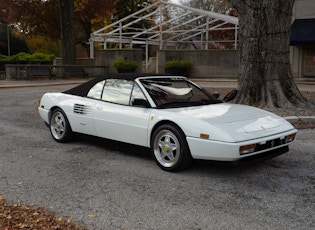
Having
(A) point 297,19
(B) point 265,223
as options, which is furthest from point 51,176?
(A) point 297,19

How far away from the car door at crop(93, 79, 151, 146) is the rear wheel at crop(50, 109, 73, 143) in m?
0.83

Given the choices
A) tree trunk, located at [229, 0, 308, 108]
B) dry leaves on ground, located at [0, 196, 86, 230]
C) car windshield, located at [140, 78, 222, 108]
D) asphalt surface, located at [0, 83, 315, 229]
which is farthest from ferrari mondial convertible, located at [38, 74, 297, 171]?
tree trunk, located at [229, 0, 308, 108]

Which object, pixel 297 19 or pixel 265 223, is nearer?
pixel 265 223

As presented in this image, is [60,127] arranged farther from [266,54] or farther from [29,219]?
[266,54]

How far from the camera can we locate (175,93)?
5.92 metres

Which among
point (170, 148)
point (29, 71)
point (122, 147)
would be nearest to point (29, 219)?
point (170, 148)

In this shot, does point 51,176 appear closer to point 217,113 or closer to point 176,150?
point 176,150

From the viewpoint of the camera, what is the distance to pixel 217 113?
5328mm

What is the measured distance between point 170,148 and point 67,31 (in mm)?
22842

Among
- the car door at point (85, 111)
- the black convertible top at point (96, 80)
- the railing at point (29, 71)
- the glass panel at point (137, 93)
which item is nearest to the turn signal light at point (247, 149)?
the glass panel at point (137, 93)

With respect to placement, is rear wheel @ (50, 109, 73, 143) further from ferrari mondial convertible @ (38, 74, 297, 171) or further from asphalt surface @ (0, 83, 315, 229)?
asphalt surface @ (0, 83, 315, 229)

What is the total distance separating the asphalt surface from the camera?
3684 millimetres

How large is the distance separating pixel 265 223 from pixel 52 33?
122ft

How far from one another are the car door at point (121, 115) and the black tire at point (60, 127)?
2.71 feet
